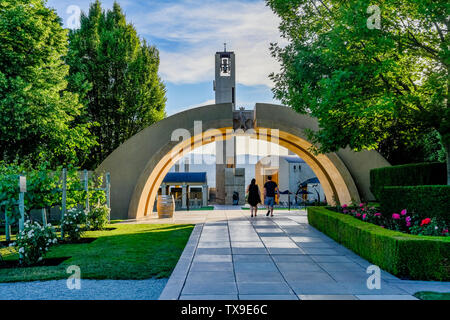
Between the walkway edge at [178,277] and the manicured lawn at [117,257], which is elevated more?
the walkway edge at [178,277]

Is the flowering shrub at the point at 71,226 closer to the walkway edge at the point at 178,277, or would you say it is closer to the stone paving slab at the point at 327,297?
the walkway edge at the point at 178,277

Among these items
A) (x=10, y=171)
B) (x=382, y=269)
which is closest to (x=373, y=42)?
(x=382, y=269)

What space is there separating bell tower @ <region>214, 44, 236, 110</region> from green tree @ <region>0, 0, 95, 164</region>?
26186 mm

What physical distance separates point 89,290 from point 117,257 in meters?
2.74

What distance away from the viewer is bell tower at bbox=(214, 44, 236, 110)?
44.2 meters

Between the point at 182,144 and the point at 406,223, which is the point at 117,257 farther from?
the point at 182,144

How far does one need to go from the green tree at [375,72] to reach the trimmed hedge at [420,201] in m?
1.56

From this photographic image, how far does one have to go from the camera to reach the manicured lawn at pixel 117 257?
6983 mm

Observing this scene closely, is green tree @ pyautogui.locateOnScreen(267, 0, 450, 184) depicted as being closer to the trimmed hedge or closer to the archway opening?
the trimmed hedge

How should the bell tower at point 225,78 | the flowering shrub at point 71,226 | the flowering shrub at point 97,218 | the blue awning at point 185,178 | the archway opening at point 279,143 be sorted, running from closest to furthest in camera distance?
the flowering shrub at point 71,226 < the flowering shrub at point 97,218 < the archway opening at point 279,143 < the blue awning at point 185,178 < the bell tower at point 225,78

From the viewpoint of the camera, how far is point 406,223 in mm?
9305

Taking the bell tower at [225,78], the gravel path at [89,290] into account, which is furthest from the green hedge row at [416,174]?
the bell tower at [225,78]

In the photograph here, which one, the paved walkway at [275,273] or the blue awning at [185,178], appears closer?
the paved walkway at [275,273]
